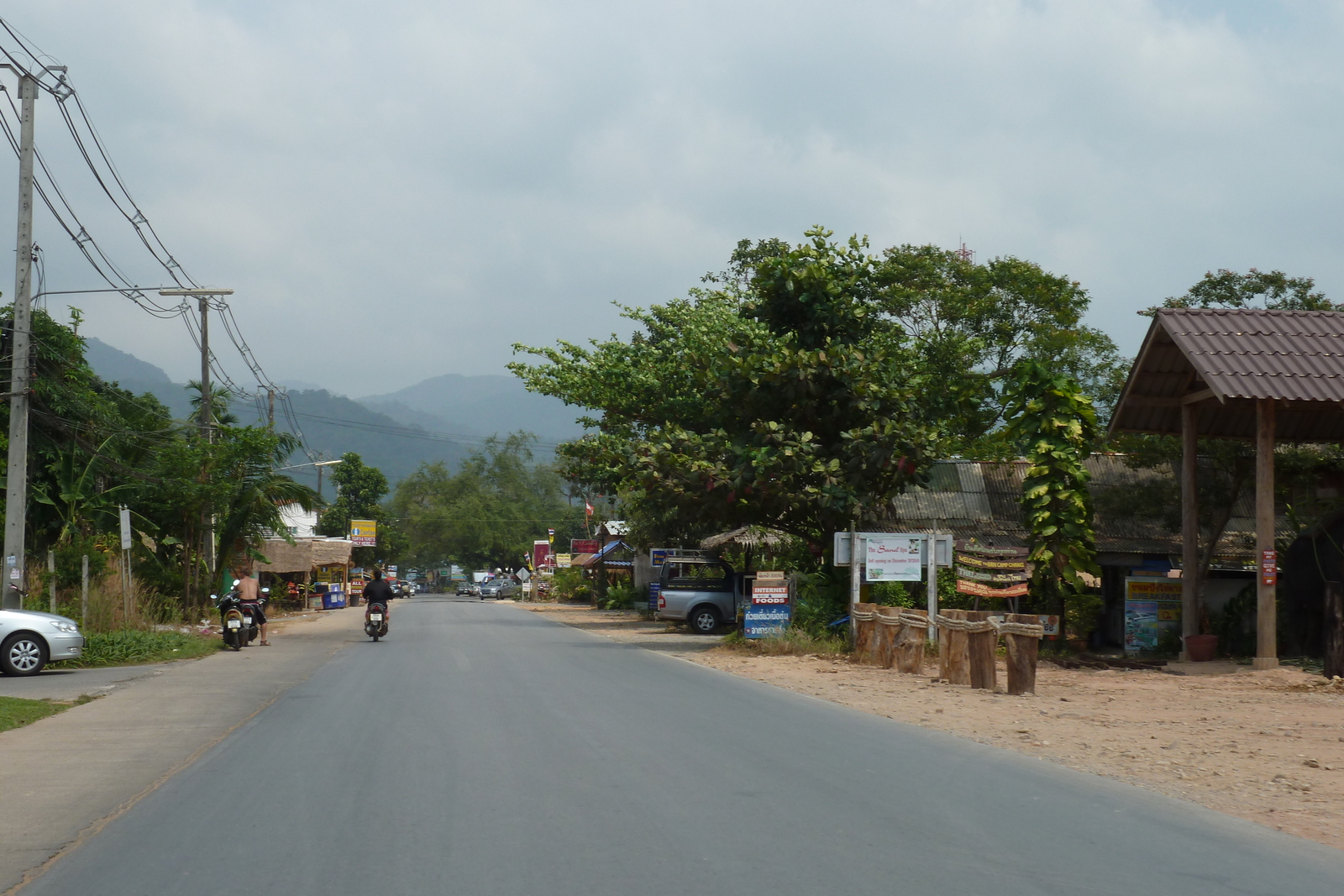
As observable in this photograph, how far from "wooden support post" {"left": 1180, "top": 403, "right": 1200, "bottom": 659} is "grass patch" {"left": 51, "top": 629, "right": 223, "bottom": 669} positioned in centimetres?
1807

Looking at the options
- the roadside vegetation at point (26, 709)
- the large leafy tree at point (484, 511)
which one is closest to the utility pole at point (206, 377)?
the roadside vegetation at point (26, 709)

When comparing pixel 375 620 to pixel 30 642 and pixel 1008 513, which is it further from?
pixel 1008 513

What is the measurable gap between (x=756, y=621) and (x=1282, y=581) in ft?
32.2

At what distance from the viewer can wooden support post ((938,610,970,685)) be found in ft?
56.4

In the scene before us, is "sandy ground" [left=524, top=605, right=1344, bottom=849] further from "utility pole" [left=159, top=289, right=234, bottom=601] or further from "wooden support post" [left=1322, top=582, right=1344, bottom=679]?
"utility pole" [left=159, top=289, right=234, bottom=601]

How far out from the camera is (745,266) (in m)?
47.5

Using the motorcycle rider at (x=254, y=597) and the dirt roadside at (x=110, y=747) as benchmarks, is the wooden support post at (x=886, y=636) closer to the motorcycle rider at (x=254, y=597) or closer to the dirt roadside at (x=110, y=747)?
the dirt roadside at (x=110, y=747)

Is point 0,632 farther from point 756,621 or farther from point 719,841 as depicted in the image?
point 719,841

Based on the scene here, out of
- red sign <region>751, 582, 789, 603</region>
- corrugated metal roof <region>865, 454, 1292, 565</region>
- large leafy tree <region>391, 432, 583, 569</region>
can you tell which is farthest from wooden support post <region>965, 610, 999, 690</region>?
large leafy tree <region>391, 432, 583, 569</region>

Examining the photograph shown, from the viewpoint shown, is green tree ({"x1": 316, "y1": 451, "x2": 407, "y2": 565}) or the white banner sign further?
green tree ({"x1": 316, "y1": 451, "x2": 407, "y2": 565})

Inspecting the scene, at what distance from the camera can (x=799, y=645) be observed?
76.1ft

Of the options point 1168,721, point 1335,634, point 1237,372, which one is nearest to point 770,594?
point 1237,372

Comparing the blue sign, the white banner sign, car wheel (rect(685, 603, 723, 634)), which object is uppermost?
the white banner sign

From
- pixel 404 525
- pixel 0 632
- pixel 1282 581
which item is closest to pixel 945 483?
pixel 1282 581
